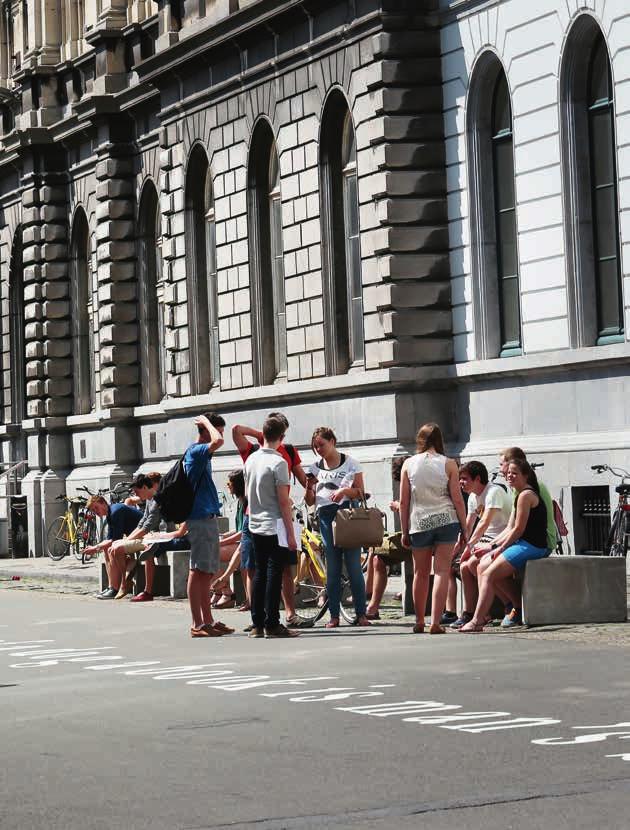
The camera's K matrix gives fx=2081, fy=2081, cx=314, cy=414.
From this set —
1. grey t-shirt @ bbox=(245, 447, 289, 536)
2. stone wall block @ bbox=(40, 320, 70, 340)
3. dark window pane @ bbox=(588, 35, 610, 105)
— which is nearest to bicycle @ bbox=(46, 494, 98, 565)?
stone wall block @ bbox=(40, 320, 70, 340)

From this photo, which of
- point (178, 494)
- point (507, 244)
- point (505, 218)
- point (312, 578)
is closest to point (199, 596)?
point (178, 494)

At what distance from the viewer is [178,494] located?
17.2 m

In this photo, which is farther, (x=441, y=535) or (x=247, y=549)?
(x=247, y=549)

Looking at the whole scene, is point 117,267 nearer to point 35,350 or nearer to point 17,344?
point 35,350

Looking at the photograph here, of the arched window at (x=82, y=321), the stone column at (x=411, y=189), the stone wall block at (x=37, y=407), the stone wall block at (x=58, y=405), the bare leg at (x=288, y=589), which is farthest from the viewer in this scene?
the stone wall block at (x=37, y=407)

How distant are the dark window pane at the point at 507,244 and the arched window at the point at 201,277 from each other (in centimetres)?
869

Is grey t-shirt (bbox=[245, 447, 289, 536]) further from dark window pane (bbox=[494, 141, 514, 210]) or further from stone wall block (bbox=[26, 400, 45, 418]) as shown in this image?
stone wall block (bbox=[26, 400, 45, 418])

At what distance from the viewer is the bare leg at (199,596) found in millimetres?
17188

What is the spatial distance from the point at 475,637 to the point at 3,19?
29.7 metres

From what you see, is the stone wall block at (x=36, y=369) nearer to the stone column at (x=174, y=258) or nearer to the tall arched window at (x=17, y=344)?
the tall arched window at (x=17, y=344)

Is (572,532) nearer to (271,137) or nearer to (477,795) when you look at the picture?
(271,137)

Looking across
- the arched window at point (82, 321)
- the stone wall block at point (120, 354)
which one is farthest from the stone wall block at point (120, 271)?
the arched window at point (82, 321)

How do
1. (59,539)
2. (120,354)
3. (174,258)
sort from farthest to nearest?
(120,354)
(59,539)
(174,258)

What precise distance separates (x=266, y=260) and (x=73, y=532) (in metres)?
7.25
